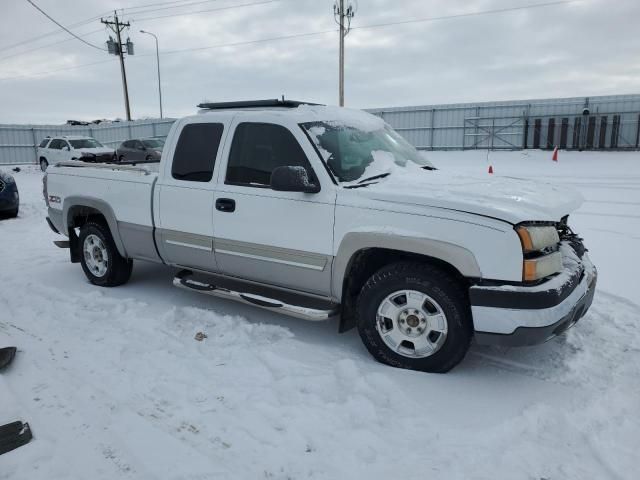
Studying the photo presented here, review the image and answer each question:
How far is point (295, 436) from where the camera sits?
114 inches

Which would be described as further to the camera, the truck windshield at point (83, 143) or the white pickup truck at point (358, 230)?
the truck windshield at point (83, 143)

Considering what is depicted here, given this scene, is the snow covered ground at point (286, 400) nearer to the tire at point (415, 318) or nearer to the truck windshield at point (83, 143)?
the tire at point (415, 318)

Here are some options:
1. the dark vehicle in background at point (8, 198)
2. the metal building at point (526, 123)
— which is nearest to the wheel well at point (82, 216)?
the dark vehicle in background at point (8, 198)

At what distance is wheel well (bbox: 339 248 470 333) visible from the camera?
377 centimetres

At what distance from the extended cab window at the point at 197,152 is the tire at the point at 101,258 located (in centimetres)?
150

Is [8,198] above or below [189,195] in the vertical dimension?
below

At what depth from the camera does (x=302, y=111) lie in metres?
4.34

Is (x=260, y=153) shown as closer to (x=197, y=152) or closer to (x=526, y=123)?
(x=197, y=152)

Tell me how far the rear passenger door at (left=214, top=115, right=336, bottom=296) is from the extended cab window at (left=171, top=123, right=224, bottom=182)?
0.61 ft

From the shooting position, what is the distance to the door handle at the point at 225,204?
432cm

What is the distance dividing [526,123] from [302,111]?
22462 millimetres

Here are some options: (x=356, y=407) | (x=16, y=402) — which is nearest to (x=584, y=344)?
(x=356, y=407)

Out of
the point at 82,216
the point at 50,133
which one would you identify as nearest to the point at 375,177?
the point at 82,216

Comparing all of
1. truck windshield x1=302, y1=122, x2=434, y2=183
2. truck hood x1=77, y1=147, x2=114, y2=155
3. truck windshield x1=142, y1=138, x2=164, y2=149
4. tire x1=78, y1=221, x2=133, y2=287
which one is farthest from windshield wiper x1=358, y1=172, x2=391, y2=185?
truck hood x1=77, y1=147, x2=114, y2=155
